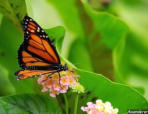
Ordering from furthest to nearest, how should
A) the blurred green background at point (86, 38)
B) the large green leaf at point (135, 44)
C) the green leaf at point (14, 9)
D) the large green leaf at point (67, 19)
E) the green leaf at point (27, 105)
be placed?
the large green leaf at point (135, 44), the large green leaf at point (67, 19), the blurred green background at point (86, 38), the green leaf at point (14, 9), the green leaf at point (27, 105)

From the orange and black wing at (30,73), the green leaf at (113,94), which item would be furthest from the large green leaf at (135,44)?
the orange and black wing at (30,73)

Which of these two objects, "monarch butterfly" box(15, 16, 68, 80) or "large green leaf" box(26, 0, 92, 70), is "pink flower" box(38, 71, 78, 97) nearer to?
"monarch butterfly" box(15, 16, 68, 80)

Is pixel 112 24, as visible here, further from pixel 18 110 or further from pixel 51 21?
pixel 18 110

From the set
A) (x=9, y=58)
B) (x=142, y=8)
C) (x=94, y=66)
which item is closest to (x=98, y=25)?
(x=94, y=66)

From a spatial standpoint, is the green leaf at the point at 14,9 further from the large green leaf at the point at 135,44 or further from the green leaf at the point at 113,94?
the large green leaf at the point at 135,44

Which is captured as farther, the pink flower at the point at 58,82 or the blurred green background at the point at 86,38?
the blurred green background at the point at 86,38
